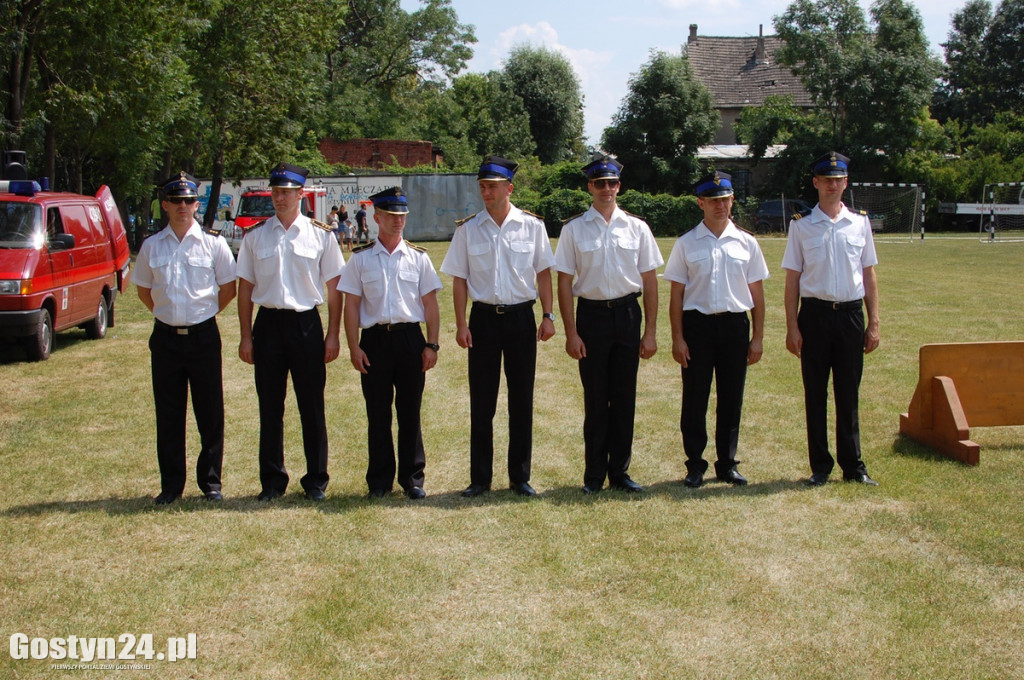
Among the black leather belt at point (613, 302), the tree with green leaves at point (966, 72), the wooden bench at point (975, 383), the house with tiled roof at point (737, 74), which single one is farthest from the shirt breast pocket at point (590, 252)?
the tree with green leaves at point (966, 72)

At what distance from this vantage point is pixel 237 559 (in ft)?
16.6

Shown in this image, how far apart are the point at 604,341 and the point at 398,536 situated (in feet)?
5.92

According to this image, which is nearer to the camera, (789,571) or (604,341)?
(789,571)

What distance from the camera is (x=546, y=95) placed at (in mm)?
63375

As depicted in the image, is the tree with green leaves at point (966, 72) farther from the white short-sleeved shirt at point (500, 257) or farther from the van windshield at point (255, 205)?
the white short-sleeved shirt at point (500, 257)

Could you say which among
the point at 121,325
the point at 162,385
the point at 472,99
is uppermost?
the point at 472,99

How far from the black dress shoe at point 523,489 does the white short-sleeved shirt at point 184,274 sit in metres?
2.23

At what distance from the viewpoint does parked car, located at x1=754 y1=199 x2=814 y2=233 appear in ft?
138

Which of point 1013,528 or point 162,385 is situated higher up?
point 162,385

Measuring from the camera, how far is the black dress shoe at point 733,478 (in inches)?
255

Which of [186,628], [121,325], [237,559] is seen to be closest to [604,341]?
[237,559]

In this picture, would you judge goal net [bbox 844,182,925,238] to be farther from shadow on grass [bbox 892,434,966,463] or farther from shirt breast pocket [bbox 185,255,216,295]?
shirt breast pocket [bbox 185,255,216,295]

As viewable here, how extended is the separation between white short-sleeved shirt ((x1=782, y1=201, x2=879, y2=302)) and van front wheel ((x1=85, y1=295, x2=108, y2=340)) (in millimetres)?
10510

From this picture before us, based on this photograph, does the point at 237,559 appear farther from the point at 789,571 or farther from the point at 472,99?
the point at 472,99
